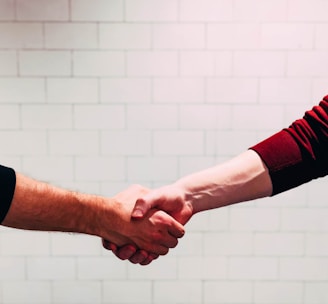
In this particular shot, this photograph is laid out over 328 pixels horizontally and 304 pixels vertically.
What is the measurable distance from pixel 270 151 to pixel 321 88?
2.28ft

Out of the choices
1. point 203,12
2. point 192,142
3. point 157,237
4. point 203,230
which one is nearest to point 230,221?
point 203,230

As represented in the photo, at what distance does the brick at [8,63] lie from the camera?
2.00 meters

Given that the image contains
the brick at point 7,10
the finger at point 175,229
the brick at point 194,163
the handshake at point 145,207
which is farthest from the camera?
the brick at point 194,163

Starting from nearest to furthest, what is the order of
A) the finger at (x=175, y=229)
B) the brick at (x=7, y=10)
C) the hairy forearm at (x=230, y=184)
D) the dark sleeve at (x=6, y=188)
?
the dark sleeve at (x=6, y=188)
the hairy forearm at (x=230, y=184)
the finger at (x=175, y=229)
the brick at (x=7, y=10)

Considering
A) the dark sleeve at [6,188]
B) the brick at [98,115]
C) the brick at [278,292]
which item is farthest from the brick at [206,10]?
the brick at [278,292]

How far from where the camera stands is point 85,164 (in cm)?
207

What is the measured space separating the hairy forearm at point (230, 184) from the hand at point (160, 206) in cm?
2

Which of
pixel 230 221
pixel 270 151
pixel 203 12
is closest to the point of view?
pixel 270 151

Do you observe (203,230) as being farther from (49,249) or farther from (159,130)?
(49,249)

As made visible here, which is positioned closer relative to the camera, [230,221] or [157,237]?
[157,237]

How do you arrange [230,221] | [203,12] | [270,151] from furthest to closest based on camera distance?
1. [230,221]
2. [203,12]
3. [270,151]

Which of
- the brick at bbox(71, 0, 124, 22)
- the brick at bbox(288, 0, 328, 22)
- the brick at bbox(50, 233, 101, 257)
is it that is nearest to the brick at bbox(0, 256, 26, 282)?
the brick at bbox(50, 233, 101, 257)

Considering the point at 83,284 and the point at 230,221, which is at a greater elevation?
the point at 230,221

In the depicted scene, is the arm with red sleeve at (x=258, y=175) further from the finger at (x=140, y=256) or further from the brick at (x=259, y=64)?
the brick at (x=259, y=64)
